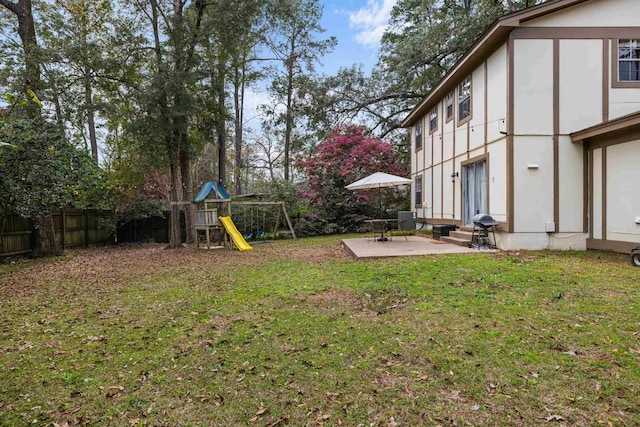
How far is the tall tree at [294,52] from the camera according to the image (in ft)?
58.1

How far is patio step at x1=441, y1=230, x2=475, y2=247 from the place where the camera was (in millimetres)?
8984

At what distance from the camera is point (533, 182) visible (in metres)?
7.92

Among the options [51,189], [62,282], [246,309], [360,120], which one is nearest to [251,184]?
[360,120]

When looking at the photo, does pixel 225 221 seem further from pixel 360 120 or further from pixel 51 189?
pixel 360 120

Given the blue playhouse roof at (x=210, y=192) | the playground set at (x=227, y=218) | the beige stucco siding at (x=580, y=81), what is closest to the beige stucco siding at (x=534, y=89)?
the beige stucco siding at (x=580, y=81)

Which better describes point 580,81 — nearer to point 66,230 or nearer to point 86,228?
point 66,230

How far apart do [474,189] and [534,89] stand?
115 inches

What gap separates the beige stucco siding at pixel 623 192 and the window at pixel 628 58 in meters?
2.19

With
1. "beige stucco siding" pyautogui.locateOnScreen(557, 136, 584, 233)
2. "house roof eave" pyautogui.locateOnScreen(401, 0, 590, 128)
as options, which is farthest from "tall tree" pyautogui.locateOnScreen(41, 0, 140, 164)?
"beige stucco siding" pyautogui.locateOnScreen(557, 136, 584, 233)

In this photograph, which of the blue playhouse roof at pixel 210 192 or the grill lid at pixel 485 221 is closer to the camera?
the grill lid at pixel 485 221

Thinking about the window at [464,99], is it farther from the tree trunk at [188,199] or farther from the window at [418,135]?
the tree trunk at [188,199]

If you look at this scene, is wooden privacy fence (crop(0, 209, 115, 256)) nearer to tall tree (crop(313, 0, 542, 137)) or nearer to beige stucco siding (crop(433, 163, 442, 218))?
tall tree (crop(313, 0, 542, 137))

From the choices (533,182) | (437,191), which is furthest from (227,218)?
(533,182)

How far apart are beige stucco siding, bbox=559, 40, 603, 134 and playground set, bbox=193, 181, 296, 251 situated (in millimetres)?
9227
